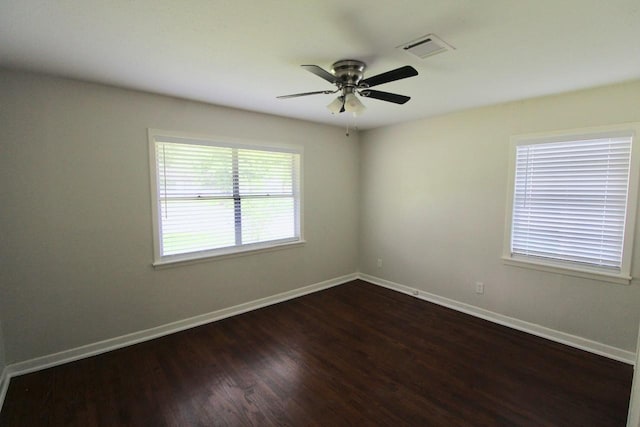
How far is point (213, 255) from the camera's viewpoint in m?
3.21

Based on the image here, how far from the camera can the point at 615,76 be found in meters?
2.27

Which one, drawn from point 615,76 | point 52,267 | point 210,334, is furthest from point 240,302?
point 615,76

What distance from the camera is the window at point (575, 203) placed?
2.47 m

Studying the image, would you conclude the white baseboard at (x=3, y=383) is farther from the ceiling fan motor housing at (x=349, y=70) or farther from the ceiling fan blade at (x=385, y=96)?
the ceiling fan blade at (x=385, y=96)

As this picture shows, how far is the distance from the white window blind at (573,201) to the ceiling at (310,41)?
594mm

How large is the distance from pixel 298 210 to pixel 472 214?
2180 mm

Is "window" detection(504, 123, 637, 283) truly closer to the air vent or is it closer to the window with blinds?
the window with blinds

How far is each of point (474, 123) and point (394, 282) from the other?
2.38 m

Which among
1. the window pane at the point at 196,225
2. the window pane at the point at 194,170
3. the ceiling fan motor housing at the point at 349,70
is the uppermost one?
the ceiling fan motor housing at the point at 349,70

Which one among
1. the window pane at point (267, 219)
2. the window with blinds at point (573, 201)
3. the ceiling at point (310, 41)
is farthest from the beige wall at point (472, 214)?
the window pane at point (267, 219)

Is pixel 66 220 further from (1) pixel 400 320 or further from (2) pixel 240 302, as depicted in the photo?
(1) pixel 400 320

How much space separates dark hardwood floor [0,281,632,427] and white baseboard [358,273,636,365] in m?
0.10

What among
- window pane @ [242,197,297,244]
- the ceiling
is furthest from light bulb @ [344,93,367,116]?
window pane @ [242,197,297,244]

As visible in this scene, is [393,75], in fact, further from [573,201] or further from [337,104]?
[573,201]
